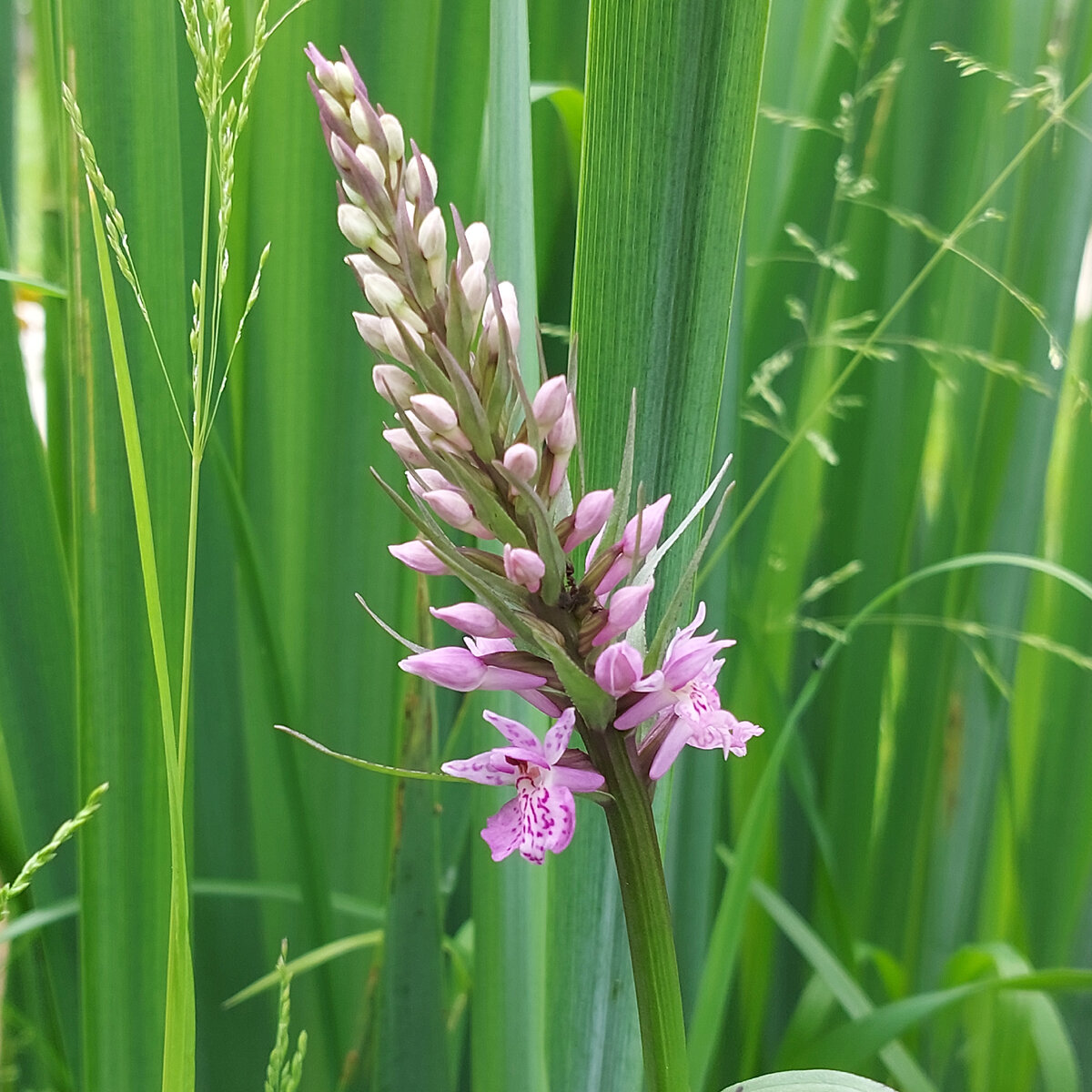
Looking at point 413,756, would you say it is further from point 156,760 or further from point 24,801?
point 24,801

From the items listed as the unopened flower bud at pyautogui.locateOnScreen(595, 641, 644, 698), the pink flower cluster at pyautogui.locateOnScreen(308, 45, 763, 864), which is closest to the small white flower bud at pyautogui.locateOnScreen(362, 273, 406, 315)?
the pink flower cluster at pyautogui.locateOnScreen(308, 45, 763, 864)

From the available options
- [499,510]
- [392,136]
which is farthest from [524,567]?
[392,136]

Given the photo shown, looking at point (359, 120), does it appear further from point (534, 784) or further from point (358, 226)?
point (534, 784)

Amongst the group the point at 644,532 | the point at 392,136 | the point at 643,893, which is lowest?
the point at 643,893

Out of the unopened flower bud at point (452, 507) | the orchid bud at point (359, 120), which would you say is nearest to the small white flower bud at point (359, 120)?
the orchid bud at point (359, 120)

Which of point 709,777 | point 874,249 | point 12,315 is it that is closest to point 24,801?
point 12,315
